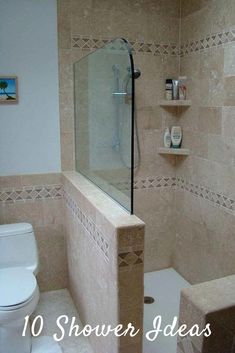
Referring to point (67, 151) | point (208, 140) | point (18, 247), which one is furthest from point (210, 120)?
point (18, 247)

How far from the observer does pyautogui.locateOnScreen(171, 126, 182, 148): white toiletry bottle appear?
2736 mm

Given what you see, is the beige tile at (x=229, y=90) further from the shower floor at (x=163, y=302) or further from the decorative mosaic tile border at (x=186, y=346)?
the decorative mosaic tile border at (x=186, y=346)

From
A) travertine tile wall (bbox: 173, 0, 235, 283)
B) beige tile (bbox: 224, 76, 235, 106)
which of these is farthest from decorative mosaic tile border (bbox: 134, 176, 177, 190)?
beige tile (bbox: 224, 76, 235, 106)

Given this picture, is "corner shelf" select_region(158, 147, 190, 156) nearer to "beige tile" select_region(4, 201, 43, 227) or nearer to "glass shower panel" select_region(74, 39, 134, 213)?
"glass shower panel" select_region(74, 39, 134, 213)

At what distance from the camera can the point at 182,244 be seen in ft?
9.53

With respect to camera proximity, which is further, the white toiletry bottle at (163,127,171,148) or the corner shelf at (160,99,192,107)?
the white toiletry bottle at (163,127,171,148)

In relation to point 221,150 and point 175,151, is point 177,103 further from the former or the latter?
point 221,150

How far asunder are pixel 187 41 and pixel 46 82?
117 cm

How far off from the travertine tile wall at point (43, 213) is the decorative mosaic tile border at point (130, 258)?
129 centimetres

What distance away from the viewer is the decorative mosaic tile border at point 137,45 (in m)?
2.47

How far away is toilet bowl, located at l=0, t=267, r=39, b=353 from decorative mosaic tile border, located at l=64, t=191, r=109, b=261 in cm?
52

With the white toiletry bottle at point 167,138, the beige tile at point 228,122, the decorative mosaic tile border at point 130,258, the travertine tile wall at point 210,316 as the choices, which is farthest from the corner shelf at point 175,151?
the travertine tile wall at point 210,316

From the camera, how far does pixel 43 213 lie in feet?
8.57

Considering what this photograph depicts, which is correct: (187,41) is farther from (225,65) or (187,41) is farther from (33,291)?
(33,291)
